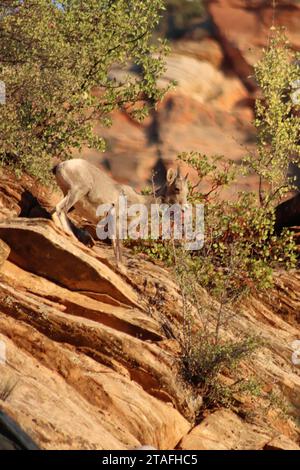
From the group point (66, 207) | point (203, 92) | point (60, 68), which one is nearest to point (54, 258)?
point (66, 207)

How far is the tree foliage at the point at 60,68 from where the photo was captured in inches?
890

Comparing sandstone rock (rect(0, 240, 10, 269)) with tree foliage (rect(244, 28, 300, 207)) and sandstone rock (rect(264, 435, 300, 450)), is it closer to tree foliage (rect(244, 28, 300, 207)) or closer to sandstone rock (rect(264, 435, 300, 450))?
sandstone rock (rect(264, 435, 300, 450))

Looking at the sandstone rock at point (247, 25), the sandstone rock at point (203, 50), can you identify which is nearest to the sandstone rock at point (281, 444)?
the sandstone rock at point (247, 25)

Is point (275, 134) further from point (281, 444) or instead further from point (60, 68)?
point (281, 444)

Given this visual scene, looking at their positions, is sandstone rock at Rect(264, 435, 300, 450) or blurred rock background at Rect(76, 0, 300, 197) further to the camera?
blurred rock background at Rect(76, 0, 300, 197)

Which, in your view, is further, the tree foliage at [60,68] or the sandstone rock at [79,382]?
the tree foliage at [60,68]

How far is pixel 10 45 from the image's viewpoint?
74.4ft

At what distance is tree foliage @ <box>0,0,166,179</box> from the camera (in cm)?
2261

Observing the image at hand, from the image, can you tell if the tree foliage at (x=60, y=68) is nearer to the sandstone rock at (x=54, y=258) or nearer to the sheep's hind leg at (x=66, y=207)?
the sheep's hind leg at (x=66, y=207)

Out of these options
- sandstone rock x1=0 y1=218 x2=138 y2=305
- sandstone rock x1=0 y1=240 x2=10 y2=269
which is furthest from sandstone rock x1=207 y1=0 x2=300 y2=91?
sandstone rock x1=0 y1=240 x2=10 y2=269

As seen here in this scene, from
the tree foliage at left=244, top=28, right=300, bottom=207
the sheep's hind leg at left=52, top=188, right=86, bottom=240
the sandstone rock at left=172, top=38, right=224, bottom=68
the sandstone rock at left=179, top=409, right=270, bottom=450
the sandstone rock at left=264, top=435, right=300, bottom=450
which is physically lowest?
the sandstone rock at left=264, top=435, right=300, bottom=450

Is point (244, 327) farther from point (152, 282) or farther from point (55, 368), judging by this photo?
point (55, 368)

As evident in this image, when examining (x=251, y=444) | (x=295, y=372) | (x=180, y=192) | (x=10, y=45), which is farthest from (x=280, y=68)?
(x=251, y=444)

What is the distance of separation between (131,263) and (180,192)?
7.87 ft
